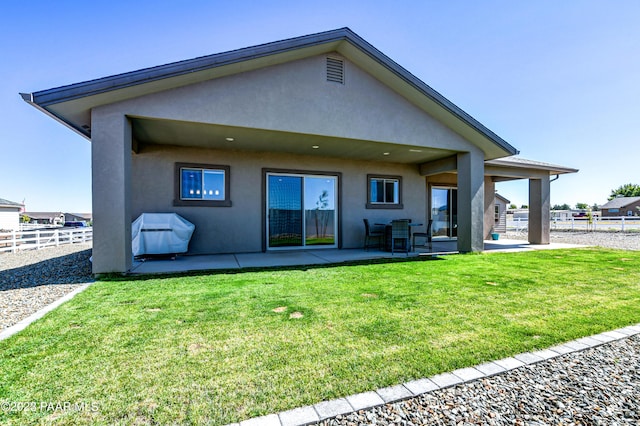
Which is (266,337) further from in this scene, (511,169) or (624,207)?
(624,207)

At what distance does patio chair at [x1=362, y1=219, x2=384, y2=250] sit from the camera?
31.9 feet

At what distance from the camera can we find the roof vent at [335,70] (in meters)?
7.18

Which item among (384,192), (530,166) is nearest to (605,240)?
(530,166)

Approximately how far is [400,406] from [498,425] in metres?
0.57

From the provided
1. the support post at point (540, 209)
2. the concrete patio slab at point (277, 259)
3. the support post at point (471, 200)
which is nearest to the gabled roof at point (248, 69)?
the support post at point (471, 200)

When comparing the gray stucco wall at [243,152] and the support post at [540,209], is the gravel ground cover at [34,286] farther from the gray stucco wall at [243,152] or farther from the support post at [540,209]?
the support post at [540,209]

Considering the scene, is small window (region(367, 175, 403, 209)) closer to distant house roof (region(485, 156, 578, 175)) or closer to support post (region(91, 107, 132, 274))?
distant house roof (region(485, 156, 578, 175))

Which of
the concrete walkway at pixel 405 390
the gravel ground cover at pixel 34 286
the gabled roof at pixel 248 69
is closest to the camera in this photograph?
the concrete walkway at pixel 405 390

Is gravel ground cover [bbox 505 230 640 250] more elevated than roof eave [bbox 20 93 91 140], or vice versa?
roof eave [bbox 20 93 91 140]

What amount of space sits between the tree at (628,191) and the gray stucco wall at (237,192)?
86.9 m

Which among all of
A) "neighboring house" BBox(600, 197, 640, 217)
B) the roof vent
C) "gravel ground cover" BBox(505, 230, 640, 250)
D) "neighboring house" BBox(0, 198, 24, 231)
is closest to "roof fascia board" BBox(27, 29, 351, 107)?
A: the roof vent

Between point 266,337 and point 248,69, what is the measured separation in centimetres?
582

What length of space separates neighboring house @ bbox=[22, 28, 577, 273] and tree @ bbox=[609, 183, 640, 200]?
80075mm

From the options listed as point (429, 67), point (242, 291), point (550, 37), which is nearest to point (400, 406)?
point (242, 291)
